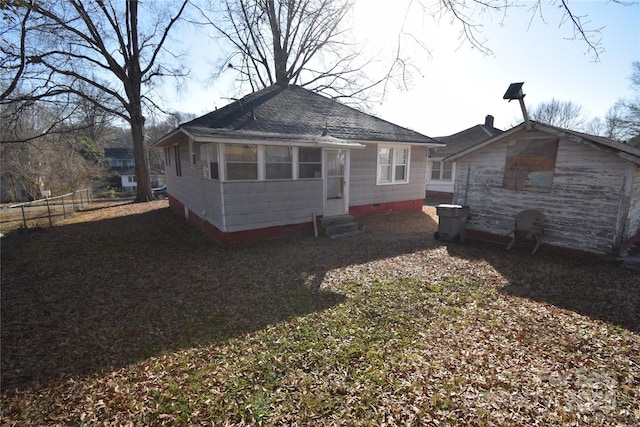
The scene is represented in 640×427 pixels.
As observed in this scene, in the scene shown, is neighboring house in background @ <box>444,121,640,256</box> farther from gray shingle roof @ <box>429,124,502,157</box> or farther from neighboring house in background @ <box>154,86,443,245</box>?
gray shingle roof @ <box>429,124,502,157</box>

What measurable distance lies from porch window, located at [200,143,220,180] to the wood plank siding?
774 centimetres

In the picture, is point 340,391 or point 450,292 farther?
point 450,292

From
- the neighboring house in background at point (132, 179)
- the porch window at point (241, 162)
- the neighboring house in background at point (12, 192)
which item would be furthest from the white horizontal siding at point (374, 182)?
the neighboring house in background at point (132, 179)

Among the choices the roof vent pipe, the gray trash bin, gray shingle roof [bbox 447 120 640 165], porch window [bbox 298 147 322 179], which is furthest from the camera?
porch window [bbox 298 147 322 179]

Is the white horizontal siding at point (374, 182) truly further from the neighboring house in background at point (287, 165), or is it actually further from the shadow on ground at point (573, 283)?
the shadow on ground at point (573, 283)

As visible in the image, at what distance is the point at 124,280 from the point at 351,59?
18233 millimetres

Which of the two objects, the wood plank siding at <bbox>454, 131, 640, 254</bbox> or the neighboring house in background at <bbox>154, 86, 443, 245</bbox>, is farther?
the neighboring house in background at <bbox>154, 86, 443, 245</bbox>

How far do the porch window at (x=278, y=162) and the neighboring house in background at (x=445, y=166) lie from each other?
12.2 metres

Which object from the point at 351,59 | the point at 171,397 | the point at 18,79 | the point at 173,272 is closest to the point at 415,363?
the point at 171,397

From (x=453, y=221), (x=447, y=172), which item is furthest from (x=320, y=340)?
(x=447, y=172)

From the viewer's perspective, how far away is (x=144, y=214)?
14.0 m

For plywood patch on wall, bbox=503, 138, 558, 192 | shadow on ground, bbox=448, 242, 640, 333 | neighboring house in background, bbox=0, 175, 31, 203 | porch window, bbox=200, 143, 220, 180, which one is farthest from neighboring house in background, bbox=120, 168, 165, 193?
shadow on ground, bbox=448, 242, 640, 333

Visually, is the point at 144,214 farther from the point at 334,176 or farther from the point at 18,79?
the point at 334,176

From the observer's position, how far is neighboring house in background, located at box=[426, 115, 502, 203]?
18.4 metres
